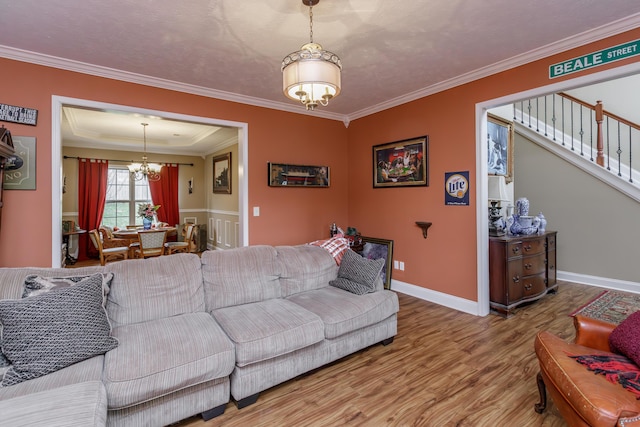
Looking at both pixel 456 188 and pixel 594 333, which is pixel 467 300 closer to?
pixel 456 188

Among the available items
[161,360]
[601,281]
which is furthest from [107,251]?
[601,281]

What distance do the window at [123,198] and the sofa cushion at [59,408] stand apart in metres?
6.77

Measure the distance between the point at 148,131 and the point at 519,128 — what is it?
673 cm

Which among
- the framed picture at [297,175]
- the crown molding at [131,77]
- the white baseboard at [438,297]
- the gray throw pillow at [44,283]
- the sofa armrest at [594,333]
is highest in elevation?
the crown molding at [131,77]

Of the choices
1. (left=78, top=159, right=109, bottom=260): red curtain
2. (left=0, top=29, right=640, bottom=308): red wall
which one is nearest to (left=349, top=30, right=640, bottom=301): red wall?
A: (left=0, top=29, right=640, bottom=308): red wall

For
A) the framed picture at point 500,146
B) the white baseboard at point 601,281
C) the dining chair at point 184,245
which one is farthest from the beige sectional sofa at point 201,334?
the white baseboard at point 601,281

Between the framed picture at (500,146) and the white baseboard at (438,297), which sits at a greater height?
the framed picture at (500,146)

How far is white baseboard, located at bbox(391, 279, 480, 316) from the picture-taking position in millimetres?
3523

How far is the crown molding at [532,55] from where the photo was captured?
2424mm

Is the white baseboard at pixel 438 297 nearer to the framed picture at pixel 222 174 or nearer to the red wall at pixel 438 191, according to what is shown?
the red wall at pixel 438 191

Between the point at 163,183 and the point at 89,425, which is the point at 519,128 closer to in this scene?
the point at 89,425

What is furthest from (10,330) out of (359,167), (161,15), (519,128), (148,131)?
(519,128)

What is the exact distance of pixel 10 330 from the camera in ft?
5.08

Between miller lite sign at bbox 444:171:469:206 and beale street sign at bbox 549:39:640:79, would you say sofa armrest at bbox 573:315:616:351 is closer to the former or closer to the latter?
miller lite sign at bbox 444:171:469:206
